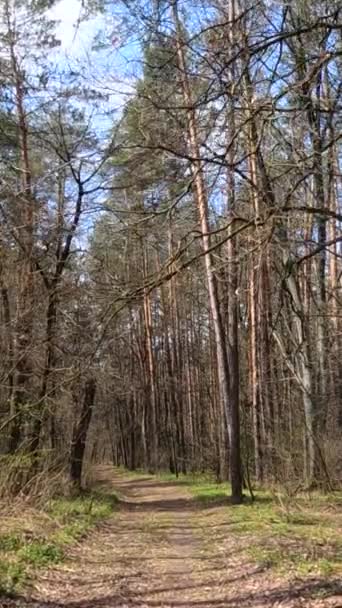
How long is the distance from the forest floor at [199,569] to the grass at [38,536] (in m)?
0.19

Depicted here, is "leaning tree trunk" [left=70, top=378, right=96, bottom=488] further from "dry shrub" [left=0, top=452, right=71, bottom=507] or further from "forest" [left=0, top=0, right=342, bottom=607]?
"dry shrub" [left=0, top=452, right=71, bottom=507]

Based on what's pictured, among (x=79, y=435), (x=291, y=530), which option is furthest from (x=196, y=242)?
(x=79, y=435)

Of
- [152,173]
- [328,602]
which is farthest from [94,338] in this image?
[328,602]

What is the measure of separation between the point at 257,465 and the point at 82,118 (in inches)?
436

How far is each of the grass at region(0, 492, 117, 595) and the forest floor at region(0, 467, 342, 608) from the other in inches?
7.6

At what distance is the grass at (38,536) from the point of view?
26.0 ft

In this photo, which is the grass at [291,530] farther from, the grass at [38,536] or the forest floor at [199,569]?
the grass at [38,536]

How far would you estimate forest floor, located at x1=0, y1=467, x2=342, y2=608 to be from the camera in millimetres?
6895

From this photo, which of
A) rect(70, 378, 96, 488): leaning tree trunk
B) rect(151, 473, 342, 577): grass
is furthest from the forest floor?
rect(70, 378, 96, 488): leaning tree trunk

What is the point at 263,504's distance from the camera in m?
15.5

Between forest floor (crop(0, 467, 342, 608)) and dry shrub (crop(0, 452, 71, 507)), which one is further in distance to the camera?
dry shrub (crop(0, 452, 71, 507))

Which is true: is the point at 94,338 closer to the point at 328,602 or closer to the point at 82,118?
the point at 328,602

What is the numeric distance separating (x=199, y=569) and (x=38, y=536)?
274 centimetres

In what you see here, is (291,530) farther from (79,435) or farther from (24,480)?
(79,435)
